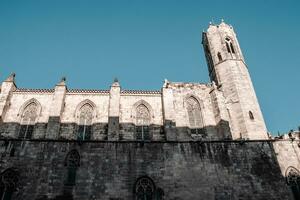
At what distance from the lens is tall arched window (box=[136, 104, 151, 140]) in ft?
57.6

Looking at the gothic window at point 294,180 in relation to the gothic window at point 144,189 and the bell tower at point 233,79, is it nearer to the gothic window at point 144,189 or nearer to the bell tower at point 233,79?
the bell tower at point 233,79

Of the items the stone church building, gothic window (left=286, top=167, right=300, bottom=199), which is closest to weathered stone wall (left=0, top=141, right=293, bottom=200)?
the stone church building

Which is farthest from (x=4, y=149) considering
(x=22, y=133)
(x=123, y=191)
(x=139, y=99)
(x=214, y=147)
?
(x=214, y=147)

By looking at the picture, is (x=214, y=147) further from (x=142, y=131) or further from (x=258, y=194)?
(x=142, y=131)

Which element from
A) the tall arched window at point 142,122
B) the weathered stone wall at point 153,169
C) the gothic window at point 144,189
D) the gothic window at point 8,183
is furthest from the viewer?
the tall arched window at point 142,122

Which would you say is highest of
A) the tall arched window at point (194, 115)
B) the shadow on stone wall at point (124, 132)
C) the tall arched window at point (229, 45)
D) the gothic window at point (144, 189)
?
the tall arched window at point (229, 45)

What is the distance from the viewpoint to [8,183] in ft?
47.5

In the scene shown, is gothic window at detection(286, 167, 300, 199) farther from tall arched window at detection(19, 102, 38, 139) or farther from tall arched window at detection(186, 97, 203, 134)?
tall arched window at detection(19, 102, 38, 139)

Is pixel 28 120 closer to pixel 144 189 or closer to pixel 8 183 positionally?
pixel 8 183

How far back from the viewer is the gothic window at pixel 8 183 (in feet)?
46.4

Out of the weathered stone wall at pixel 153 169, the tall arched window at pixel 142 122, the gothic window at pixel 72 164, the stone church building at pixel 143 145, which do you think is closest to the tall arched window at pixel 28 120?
the stone church building at pixel 143 145

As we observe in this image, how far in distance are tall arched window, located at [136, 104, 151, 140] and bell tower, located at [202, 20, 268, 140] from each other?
16.9 ft

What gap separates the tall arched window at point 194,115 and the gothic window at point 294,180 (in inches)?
204

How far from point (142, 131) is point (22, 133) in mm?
6864
